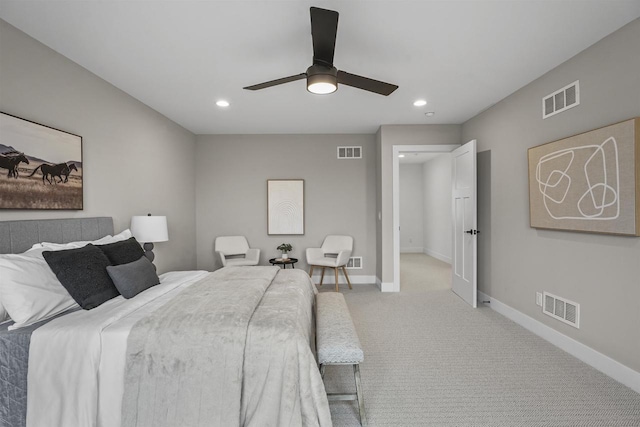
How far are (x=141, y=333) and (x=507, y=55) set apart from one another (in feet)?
11.0

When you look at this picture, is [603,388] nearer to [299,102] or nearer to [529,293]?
[529,293]

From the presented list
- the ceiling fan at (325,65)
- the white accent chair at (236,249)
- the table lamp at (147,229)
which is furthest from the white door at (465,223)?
the table lamp at (147,229)

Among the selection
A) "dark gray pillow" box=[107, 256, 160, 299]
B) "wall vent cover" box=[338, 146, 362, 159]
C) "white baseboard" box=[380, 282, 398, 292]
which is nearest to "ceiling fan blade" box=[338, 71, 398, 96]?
"dark gray pillow" box=[107, 256, 160, 299]

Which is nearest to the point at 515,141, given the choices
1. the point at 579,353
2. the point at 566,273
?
the point at 566,273

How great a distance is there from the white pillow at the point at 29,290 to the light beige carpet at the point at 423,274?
A: 4203mm

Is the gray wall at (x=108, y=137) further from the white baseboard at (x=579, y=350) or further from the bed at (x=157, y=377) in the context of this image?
the white baseboard at (x=579, y=350)

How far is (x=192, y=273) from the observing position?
9.70 feet

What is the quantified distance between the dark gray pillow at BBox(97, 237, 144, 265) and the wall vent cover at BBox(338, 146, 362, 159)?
3469 mm

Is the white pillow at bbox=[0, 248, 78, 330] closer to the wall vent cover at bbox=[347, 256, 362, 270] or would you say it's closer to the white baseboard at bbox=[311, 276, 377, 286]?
the white baseboard at bbox=[311, 276, 377, 286]

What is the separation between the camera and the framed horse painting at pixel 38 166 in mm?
2098

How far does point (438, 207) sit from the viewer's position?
779 centimetres

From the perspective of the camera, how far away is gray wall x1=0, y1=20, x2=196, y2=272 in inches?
87.1

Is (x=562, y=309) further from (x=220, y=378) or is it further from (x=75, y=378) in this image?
(x=75, y=378)

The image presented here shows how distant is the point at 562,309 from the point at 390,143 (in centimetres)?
295
